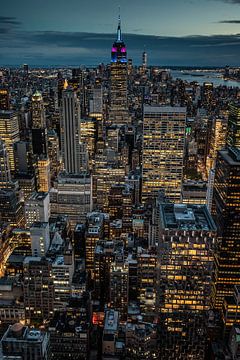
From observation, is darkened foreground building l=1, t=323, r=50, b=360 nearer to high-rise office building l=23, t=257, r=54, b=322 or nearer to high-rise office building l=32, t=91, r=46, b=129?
high-rise office building l=23, t=257, r=54, b=322

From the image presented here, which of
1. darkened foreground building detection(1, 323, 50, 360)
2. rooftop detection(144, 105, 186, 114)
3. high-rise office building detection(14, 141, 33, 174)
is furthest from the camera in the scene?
high-rise office building detection(14, 141, 33, 174)

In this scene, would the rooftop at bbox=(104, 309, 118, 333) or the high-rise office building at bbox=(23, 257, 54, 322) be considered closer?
the rooftop at bbox=(104, 309, 118, 333)

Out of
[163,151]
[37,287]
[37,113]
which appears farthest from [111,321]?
[37,113]

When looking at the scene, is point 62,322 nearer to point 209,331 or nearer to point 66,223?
point 209,331

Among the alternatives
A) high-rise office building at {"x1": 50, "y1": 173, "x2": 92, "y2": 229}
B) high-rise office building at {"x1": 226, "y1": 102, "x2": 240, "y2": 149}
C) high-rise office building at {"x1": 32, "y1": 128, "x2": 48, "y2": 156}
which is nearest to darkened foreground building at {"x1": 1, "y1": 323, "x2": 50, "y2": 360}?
high-rise office building at {"x1": 50, "y1": 173, "x2": 92, "y2": 229}

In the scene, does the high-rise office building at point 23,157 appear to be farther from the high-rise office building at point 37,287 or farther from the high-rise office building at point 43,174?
the high-rise office building at point 37,287

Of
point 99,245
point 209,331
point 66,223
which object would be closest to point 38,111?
point 66,223

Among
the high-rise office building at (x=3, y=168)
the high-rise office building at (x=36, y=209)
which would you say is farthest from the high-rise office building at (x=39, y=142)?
the high-rise office building at (x=36, y=209)

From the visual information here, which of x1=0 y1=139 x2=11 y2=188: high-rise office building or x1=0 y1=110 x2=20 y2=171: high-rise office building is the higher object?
x1=0 y1=110 x2=20 y2=171: high-rise office building
